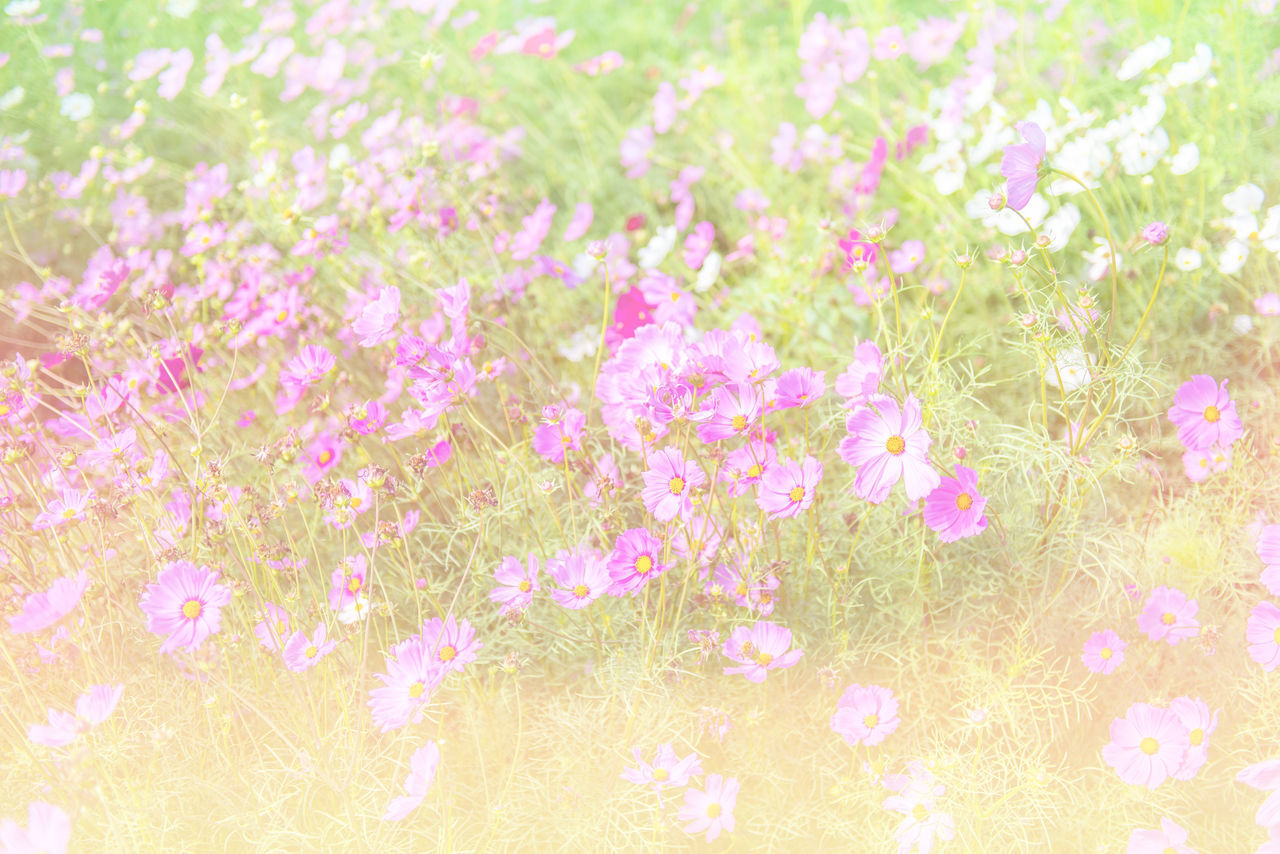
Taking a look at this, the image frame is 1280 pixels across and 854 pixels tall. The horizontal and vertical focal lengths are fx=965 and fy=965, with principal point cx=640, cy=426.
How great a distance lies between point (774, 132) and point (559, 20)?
3.11 feet

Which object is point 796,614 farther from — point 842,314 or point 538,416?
point 842,314

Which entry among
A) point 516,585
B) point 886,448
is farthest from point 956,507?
point 516,585

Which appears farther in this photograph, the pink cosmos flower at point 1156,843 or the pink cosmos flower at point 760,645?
the pink cosmos flower at point 760,645

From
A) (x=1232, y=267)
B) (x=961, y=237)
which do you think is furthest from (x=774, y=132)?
(x=1232, y=267)

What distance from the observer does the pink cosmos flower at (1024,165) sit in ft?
3.10

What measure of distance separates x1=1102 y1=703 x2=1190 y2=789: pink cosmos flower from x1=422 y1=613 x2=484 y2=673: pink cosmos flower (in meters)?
0.74

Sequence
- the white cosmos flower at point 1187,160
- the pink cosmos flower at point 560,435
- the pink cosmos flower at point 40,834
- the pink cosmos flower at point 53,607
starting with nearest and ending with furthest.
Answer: the pink cosmos flower at point 40,834
the pink cosmos flower at point 53,607
the pink cosmos flower at point 560,435
the white cosmos flower at point 1187,160

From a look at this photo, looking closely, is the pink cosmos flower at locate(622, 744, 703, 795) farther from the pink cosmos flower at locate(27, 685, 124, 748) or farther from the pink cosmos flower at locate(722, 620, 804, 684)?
the pink cosmos flower at locate(27, 685, 124, 748)

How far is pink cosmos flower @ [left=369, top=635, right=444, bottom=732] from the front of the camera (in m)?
1.09

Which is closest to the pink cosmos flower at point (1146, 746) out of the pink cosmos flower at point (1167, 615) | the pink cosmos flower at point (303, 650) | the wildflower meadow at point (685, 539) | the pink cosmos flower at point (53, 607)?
the wildflower meadow at point (685, 539)

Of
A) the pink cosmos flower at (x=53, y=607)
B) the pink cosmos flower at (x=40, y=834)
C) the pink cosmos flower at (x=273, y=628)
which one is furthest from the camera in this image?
the pink cosmos flower at (x=273, y=628)

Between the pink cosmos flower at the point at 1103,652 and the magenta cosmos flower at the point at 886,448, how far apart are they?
1.35 ft

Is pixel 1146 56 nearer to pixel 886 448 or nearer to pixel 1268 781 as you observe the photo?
pixel 886 448

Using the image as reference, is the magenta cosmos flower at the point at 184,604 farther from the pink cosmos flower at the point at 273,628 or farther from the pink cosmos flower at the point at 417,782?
the pink cosmos flower at the point at 417,782
